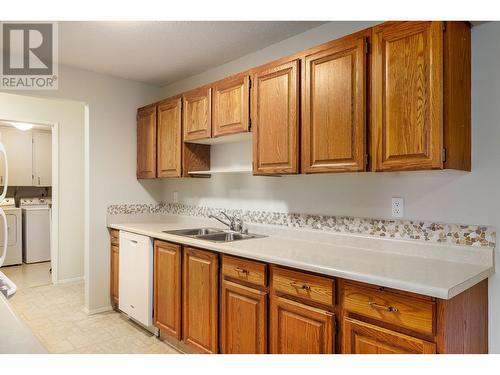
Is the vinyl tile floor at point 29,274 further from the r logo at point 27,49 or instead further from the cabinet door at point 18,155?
the r logo at point 27,49

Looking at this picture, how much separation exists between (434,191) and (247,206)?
147 cm

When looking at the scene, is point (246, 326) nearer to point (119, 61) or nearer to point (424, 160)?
point (424, 160)

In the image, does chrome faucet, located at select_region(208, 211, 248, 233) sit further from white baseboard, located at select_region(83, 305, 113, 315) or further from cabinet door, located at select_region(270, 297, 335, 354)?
white baseboard, located at select_region(83, 305, 113, 315)

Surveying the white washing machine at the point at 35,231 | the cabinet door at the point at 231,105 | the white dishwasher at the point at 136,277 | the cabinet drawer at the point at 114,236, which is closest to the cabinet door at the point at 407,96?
the cabinet door at the point at 231,105

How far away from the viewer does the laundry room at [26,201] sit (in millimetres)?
5320

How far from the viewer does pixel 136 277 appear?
303cm

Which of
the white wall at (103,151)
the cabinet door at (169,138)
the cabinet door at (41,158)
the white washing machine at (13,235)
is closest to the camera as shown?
the cabinet door at (169,138)

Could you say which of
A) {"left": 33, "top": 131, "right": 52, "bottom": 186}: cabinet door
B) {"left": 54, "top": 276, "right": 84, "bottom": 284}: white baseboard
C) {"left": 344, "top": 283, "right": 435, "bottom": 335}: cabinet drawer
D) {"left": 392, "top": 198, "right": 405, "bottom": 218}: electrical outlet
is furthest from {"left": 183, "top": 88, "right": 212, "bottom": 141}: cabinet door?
{"left": 33, "top": 131, "right": 52, "bottom": 186}: cabinet door

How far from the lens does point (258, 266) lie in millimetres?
2033

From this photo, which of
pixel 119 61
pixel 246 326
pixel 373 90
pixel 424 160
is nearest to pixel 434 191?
pixel 424 160

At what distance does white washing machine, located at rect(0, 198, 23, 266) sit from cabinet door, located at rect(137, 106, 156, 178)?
9.87ft

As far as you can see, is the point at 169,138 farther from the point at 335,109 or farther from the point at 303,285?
the point at 303,285

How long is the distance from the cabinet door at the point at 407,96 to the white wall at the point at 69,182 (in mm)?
4026
